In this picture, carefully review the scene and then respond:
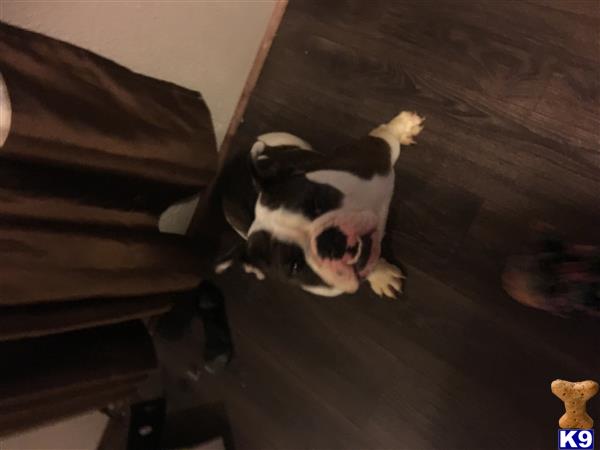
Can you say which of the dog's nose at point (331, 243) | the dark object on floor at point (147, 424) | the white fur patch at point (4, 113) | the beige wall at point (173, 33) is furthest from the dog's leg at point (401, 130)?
the dark object on floor at point (147, 424)

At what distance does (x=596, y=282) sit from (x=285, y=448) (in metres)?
1.43

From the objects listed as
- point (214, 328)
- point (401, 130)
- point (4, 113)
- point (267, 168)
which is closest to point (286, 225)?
point (267, 168)

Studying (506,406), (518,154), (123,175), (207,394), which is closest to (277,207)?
(123,175)

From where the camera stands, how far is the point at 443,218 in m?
1.98

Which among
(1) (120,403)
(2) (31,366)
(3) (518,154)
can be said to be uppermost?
(3) (518,154)

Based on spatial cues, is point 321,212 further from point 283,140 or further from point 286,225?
point 283,140

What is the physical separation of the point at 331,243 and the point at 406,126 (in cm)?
67

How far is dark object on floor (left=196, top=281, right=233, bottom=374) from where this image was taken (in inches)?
94.1

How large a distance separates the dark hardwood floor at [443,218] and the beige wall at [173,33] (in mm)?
200

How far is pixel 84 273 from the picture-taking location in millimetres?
1622

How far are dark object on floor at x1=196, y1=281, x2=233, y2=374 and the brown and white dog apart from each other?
515 mm

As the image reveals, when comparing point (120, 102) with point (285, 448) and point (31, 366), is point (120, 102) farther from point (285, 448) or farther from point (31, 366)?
point (285, 448)

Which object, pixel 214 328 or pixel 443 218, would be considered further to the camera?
pixel 214 328

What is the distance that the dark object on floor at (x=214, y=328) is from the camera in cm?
239
